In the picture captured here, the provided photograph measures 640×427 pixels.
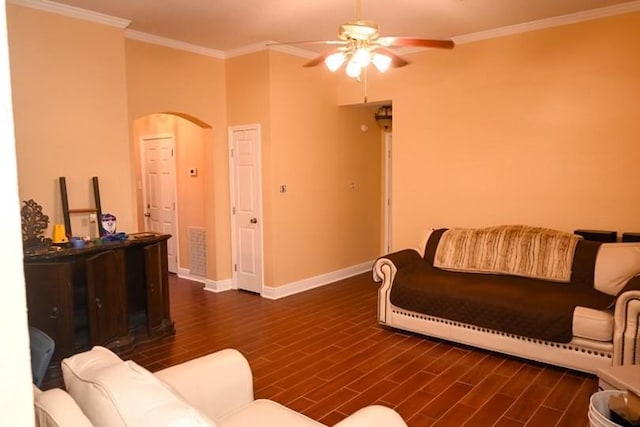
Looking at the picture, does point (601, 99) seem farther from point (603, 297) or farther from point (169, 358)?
point (169, 358)

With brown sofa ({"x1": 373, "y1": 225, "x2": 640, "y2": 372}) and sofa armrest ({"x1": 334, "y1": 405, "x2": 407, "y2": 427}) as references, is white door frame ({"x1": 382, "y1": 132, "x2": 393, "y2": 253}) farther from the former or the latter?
sofa armrest ({"x1": 334, "y1": 405, "x2": 407, "y2": 427})

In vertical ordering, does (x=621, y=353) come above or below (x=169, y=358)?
above

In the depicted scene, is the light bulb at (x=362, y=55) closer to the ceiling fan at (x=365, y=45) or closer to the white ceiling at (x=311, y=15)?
the ceiling fan at (x=365, y=45)

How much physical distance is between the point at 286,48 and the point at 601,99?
11.6 ft

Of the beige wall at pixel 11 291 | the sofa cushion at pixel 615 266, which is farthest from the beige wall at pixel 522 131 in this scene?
the beige wall at pixel 11 291

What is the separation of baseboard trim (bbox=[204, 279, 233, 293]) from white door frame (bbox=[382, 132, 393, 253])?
2.65 meters

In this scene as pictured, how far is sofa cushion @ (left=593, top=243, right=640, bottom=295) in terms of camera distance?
11.9 feet

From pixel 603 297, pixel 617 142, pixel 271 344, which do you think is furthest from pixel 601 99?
pixel 271 344

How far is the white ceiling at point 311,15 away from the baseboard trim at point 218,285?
3.07 m

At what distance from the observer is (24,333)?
73cm

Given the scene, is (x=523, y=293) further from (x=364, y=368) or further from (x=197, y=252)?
(x=197, y=252)

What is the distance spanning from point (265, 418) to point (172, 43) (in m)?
4.57

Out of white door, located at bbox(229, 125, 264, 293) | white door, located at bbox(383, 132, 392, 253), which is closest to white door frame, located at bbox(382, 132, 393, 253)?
white door, located at bbox(383, 132, 392, 253)

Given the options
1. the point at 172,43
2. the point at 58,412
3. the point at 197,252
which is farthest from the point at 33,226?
the point at 58,412
